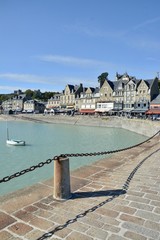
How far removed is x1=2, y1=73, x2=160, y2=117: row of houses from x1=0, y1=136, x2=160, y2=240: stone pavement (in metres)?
54.7

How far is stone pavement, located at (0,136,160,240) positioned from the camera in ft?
10.8

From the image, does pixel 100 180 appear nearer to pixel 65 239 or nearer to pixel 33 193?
pixel 33 193

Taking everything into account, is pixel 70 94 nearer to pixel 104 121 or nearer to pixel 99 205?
pixel 104 121

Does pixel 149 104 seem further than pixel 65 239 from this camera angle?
Yes

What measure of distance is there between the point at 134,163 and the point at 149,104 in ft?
189

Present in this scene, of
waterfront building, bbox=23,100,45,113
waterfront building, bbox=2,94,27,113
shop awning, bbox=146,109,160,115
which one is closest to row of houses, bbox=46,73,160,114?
shop awning, bbox=146,109,160,115

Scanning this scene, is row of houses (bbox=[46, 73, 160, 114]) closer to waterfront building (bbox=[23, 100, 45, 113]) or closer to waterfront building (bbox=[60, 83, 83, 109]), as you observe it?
waterfront building (bbox=[60, 83, 83, 109])

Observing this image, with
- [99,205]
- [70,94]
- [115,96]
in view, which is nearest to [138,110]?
[115,96]

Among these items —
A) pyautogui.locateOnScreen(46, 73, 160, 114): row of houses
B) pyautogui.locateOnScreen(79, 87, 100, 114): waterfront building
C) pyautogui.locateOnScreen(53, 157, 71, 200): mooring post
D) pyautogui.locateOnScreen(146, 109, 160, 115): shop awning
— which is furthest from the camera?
pyautogui.locateOnScreen(79, 87, 100, 114): waterfront building

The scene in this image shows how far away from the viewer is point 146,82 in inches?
2574

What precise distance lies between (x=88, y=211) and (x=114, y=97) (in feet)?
232

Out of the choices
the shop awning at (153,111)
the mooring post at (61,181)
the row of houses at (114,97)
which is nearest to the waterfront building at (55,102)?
the row of houses at (114,97)

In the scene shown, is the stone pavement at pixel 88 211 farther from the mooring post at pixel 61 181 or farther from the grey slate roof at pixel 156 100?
the grey slate roof at pixel 156 100

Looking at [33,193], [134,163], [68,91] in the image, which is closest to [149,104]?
[68,91]
